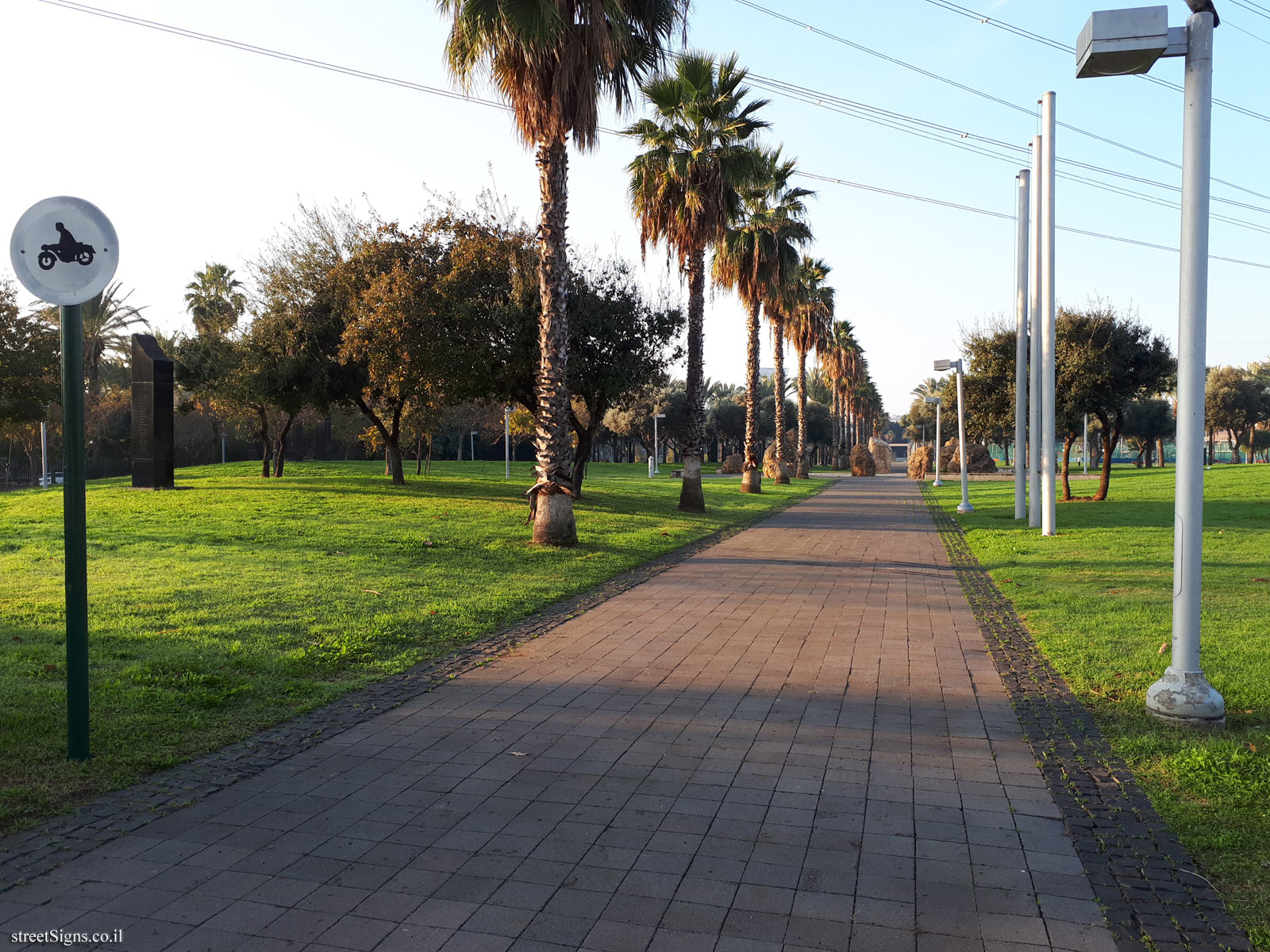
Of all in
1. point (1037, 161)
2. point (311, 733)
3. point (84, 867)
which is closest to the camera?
point (84, 867)

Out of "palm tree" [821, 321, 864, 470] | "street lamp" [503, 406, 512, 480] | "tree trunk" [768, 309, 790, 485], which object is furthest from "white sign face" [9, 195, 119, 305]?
"palm tree" [821, 321, 864, 470]

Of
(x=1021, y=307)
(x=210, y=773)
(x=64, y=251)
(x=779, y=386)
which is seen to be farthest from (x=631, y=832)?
(x=779, y=386)

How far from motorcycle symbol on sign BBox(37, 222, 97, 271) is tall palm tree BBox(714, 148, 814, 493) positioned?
72.9ft

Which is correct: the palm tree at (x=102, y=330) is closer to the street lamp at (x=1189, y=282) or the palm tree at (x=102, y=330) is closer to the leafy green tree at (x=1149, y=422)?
the street lamp at (x=1189, y=282)

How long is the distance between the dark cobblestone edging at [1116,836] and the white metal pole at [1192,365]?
62 cm

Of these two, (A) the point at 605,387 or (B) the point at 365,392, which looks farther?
(B) the point at 365,392

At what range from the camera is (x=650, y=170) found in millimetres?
22109

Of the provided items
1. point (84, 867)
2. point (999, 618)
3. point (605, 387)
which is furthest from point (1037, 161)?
point (84, 867)

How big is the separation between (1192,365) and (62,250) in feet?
21.5

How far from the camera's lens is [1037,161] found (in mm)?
17750

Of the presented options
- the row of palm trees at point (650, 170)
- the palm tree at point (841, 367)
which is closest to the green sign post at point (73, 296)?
the row of palm trees at point (650, 170)

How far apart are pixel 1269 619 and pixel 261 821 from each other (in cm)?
893

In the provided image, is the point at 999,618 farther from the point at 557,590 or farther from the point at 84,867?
the point at 84,867

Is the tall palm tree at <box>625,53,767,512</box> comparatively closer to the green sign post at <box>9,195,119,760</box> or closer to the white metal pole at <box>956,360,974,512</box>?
the white metal pole at <box>956,360,974,512</box>
